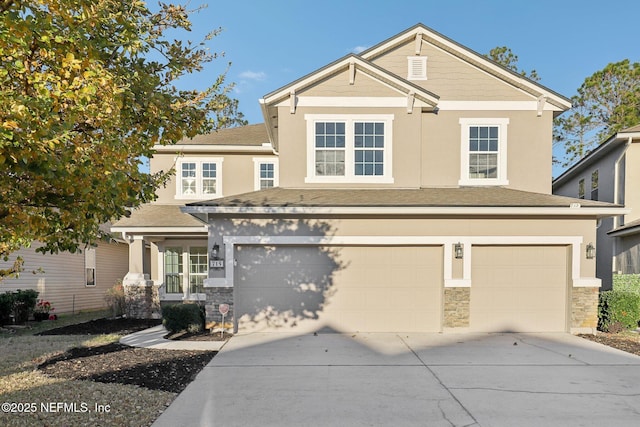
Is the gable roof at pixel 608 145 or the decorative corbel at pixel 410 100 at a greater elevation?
the decorative corbel at pixel 410 100

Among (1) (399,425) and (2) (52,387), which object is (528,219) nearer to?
(1) (399,425)

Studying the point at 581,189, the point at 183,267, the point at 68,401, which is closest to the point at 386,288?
the point at 68,401

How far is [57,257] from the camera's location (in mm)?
14312

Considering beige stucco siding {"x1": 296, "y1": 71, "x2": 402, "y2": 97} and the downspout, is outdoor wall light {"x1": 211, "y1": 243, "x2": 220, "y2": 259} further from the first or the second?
the downspout

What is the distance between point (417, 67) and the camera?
12117 mm

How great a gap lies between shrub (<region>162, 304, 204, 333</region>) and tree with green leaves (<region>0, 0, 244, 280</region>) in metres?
4.93

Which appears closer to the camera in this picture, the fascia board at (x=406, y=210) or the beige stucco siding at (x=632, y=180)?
the fascia board at (x=406, y=210)

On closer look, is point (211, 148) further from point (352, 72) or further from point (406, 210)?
point (406, 210)

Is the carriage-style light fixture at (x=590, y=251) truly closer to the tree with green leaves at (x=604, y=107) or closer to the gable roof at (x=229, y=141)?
the gable roof at (x=229, y=141)

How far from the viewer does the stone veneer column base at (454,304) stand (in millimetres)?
9430

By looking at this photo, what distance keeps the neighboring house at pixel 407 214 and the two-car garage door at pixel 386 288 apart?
0.09 feet

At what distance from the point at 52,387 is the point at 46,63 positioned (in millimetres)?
4562

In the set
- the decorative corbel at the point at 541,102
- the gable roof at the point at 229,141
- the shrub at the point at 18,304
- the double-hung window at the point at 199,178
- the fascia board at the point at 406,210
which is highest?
the decorative corbel at the point at 541,102

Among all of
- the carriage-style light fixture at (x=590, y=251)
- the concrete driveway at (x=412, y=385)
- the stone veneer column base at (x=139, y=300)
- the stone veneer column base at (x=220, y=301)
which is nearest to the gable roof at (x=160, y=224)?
the stone veneer column base at (x=139, y=300)
